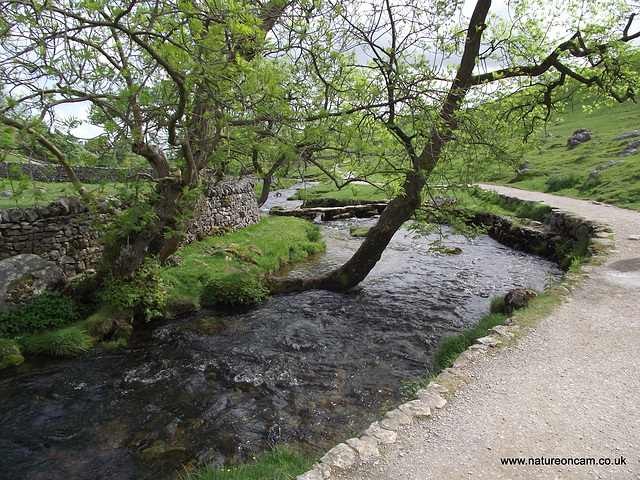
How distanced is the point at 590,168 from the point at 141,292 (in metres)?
35.3

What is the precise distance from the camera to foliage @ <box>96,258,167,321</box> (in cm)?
983

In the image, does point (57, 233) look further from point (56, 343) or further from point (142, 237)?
point (56, 343)

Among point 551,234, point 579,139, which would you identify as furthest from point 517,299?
point 579,139

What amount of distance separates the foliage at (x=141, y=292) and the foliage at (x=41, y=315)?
75cm

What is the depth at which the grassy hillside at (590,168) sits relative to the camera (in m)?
23.6

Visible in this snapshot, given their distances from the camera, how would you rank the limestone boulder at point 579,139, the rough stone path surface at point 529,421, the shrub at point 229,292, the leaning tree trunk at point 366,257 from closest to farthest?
the rough stone path surface at point 529,421
the shrub at point 229,292
the leaning tree trunk at point 366,257
the limestone boulder at point 579,139

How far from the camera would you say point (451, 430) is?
4.46 meters

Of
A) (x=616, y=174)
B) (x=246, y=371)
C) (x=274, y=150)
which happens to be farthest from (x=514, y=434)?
(x=616, y=174)

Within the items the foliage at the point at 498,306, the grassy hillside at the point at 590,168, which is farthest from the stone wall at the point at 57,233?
the grassy hillside at the point at 590,168

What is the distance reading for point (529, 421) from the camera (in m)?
4.54

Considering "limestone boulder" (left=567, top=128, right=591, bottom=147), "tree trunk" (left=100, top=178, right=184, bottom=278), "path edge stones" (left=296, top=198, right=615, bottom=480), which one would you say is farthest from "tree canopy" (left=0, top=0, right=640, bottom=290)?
"limestone boulder" (left=567, top=128, right=591, bottom=147)

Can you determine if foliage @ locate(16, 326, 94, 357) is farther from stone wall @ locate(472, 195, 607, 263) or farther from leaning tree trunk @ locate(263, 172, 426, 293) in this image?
stone wall @ locate(472, 195, 607, 263)

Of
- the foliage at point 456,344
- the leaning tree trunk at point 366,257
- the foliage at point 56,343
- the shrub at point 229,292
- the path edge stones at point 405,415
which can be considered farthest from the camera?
the leaning tree trunk at point 366,257

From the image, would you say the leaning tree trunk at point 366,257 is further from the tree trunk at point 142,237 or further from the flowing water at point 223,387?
the tree trunk at point 142,237
